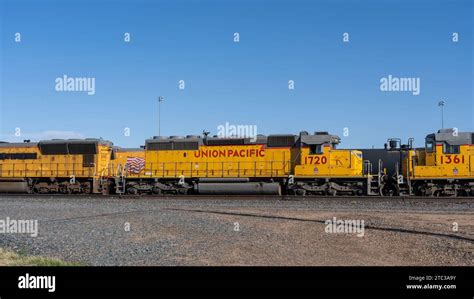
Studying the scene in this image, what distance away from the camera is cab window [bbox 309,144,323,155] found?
2553cm

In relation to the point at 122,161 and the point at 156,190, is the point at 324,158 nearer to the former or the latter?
the point at 156,190

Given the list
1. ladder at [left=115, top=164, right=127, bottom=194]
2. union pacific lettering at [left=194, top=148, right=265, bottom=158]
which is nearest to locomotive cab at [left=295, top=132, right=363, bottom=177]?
union pacific lettering at [left=194, top=148, right=265, bottom=158]

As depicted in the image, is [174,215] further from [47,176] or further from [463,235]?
[47,176]

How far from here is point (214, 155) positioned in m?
27.4

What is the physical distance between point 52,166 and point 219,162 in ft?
35.5

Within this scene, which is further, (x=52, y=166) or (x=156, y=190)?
(x=52, y=166)

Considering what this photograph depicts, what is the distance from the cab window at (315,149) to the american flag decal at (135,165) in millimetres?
10096

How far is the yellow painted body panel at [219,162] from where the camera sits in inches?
1038

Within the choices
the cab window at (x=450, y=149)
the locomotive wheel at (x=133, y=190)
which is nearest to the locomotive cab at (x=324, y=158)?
the cab window at (x=450, y=149)

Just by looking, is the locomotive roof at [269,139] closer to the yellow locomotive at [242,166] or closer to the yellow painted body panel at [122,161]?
the yellow locomotive at [242,166]

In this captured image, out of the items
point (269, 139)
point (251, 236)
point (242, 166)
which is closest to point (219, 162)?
point (242, 166)

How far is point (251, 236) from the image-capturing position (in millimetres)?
11641

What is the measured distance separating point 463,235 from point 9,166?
90.4 ft
